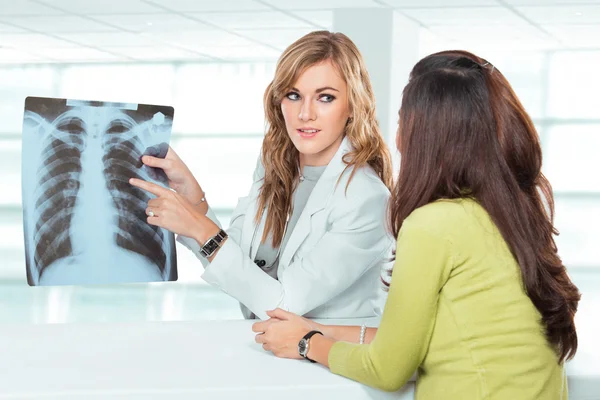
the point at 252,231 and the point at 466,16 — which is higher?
the point at 466,16

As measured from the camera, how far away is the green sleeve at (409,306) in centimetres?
116

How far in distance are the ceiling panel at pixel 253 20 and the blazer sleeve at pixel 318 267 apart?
5125mm

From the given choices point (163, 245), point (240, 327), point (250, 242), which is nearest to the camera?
point (240, 327)

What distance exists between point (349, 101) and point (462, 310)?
823 mm

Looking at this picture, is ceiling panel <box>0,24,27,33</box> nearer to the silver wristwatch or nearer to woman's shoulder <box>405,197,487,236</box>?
the silver wristwatch

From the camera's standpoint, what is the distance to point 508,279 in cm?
118

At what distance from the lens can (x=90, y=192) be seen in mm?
1770

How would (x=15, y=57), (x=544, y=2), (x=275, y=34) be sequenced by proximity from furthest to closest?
(x=15, y=57), (x=275, y=34), (x=544, y=2)

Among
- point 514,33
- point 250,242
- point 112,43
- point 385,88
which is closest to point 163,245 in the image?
point 250,242

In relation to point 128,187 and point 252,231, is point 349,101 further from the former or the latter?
point 128,187

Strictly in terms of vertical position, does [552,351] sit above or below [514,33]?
below

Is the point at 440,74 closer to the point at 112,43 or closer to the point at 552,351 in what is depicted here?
the point at 552,351

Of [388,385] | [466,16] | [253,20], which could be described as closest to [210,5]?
[253,20]

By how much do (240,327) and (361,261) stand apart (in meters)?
0.31
